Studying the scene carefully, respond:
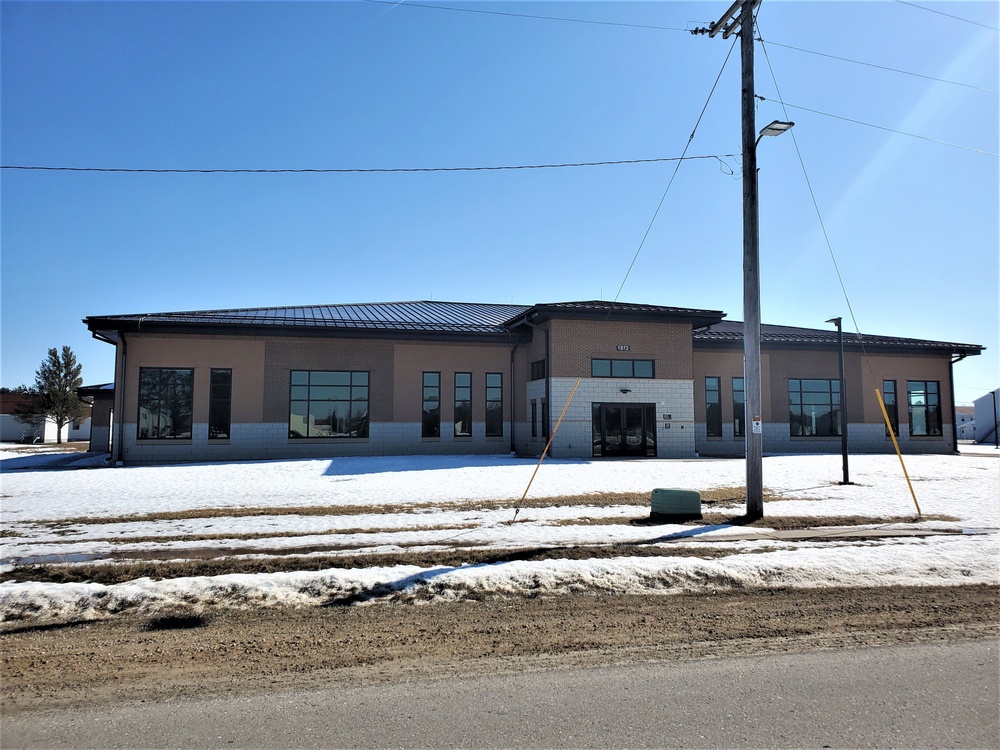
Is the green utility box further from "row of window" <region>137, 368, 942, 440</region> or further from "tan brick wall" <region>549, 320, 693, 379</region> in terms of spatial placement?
"row of window" <region>137, 368, 942, 440</region>

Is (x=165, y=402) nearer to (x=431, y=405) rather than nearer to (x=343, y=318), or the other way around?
(x=343, y=318)

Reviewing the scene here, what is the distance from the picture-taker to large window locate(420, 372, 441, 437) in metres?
28.0

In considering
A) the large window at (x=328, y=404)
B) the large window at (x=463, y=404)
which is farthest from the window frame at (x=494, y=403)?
the large window at (x=328, y=404)

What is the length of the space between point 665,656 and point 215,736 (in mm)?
3182

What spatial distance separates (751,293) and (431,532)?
23.3 feet

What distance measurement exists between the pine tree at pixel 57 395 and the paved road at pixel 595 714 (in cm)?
6412

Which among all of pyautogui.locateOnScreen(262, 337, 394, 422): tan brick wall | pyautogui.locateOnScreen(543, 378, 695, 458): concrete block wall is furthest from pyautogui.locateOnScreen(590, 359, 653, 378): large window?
pyautogui.locateOnScreen(262, 337, 394, 422): tan brick wall

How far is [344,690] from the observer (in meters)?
4.32

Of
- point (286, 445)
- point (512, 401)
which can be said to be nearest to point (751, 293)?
point (512, 401)

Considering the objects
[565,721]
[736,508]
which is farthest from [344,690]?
[736,508]

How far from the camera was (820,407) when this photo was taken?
3222 centimetres

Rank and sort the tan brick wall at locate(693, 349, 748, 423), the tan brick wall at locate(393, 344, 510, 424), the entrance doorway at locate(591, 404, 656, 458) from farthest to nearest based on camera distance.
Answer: the tan brick wall at locate(693, 349, 748, 423) < the tan brick wall at locate(393, 344, 510, 424) < the entrance doorway at locate(591, 404, 656, 458)

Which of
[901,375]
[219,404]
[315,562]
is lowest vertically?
[315,562]

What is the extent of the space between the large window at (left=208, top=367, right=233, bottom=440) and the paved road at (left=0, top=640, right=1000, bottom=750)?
2309 cm
